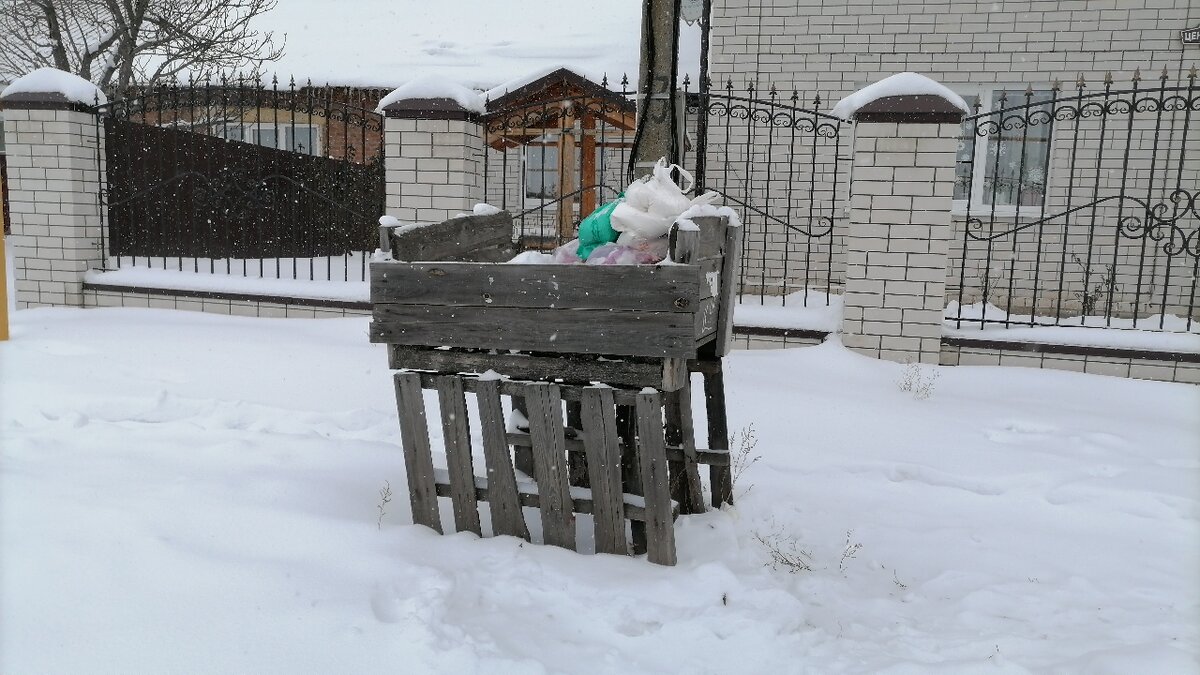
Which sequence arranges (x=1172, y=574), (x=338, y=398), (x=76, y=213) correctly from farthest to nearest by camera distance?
(x=76, y=213) < (x=338, y=398) < (x=1172, y=574)

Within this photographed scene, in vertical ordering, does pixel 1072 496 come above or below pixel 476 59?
below

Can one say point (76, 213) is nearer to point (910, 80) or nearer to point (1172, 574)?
point (910, 80)

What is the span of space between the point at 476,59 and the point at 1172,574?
1320 cm

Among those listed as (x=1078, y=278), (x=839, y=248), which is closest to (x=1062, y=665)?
(x=839, y=248)

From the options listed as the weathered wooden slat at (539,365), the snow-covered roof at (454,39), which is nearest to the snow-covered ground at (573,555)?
the weathered wooden slat at (539,365)

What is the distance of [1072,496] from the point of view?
379cm

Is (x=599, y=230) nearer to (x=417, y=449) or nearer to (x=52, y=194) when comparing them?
(x=417, y=449)

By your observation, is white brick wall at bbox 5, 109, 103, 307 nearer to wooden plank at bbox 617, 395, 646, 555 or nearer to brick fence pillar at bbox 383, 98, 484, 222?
brick fence pillar at bbox 383, 98, 484, 222

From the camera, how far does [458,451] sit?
110 inches

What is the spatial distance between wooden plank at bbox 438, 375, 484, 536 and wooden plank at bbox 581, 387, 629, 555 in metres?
0.41

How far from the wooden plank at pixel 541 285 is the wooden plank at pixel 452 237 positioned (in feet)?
0.23

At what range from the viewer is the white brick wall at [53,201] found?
7.27 meters

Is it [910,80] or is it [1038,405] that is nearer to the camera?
[1038,405]

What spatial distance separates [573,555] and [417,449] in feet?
2.09
